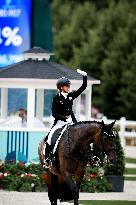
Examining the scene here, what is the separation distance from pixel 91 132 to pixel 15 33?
1636 cm

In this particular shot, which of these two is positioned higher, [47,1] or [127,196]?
[47,1]

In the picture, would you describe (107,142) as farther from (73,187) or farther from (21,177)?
(21,177)

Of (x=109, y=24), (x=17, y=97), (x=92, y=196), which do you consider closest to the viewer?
(x=92, y=196)

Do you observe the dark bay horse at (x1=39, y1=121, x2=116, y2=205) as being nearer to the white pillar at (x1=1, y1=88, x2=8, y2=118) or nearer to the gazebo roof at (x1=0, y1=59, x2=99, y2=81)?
the gazebo roof at (x1=0, y1=59, x2=99, y2=81)

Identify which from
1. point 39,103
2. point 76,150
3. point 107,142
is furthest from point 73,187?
point 39,103

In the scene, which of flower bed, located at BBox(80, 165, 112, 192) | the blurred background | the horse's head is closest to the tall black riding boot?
the horse's head

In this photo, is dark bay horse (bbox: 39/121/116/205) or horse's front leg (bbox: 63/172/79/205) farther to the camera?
dark bay horse (bbox: 39/121/116/205)

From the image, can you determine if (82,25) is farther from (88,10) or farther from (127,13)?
(127,13)

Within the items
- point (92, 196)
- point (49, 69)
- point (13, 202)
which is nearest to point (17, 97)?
point (49, 69)

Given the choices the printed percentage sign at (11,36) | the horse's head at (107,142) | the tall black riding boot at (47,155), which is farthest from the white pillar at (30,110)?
the printed percentage sign at (11,36)

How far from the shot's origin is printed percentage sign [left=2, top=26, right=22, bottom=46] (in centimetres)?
3212

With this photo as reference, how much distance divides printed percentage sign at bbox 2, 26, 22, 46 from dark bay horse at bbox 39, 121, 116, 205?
15.6 m

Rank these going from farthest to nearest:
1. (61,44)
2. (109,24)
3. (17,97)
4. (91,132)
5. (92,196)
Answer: (61,44) < (109,24) < (17,97) < (92,196) < (91,132)

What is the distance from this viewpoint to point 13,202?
61.2 ft
